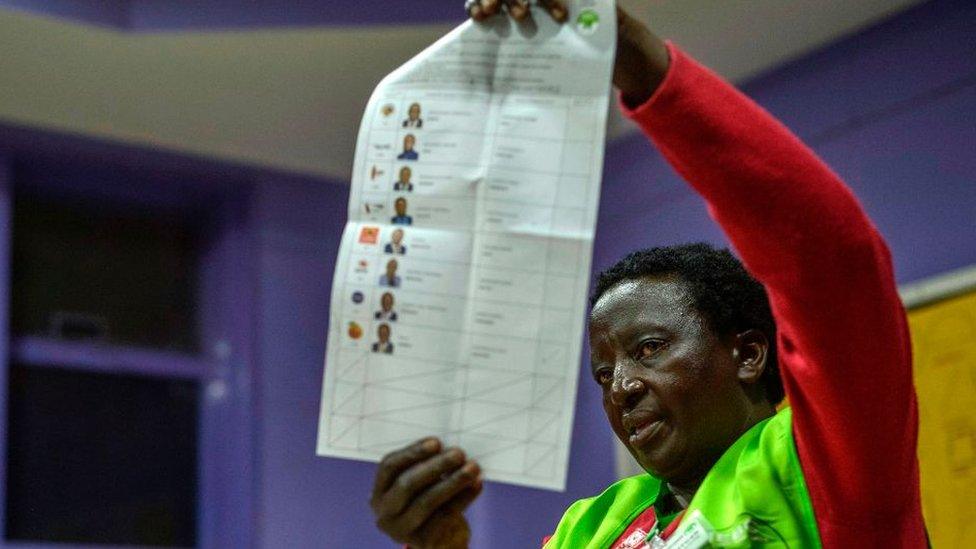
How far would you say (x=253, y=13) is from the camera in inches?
138

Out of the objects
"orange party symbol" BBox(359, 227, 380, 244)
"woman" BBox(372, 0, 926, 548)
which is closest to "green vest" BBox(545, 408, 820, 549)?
"woman" BBox(372, 0, 926, 548)

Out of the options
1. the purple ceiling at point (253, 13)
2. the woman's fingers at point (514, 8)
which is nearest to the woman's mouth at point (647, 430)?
the woman's fingers at point (514, 8)

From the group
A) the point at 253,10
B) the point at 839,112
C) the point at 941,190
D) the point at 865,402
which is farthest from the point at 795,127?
the point at 865,402

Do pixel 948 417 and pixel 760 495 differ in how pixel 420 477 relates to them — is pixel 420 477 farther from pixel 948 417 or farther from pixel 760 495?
pixel 948 417

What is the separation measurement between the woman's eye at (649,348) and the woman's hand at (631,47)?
40 cm

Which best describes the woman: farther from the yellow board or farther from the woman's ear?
the yellow board

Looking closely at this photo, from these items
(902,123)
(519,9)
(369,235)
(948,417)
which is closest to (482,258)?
(369,235)

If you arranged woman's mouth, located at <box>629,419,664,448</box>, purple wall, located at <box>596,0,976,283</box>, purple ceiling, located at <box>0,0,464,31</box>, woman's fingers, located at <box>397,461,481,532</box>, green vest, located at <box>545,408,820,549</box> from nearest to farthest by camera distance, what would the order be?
woman's fingers, located at <box>397,461,481,532</box> → green vest, located at <box>545,408,820,549</box> → woman's mouth, located at <box>629,419,664,448</box> → purple wall, located at <box>596,0,976,283</box> → purple ceiling, located at <box>0,0,464,31</box>

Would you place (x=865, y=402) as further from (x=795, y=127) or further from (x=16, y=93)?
(x=16, y=93)

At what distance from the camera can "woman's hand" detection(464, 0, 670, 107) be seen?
113 centimetres

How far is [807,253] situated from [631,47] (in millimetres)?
216

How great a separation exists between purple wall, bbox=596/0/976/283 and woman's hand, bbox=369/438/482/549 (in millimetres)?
2318

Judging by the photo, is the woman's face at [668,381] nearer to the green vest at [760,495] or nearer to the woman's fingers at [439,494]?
the green vest at [760,495]

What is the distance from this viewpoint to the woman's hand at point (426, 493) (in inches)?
41.9
